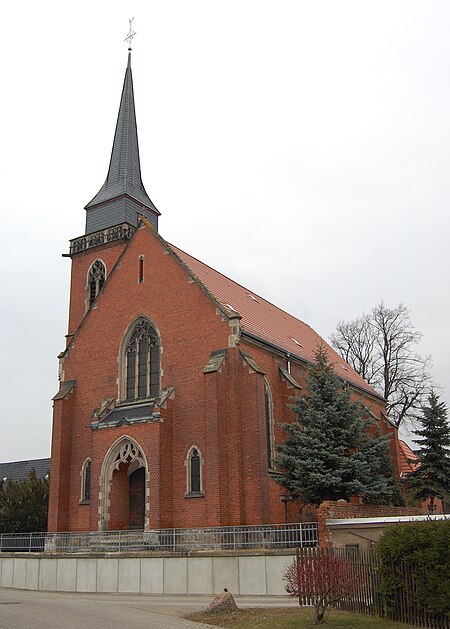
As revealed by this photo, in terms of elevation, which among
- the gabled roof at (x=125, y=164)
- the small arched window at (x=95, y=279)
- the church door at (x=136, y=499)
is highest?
the gabled roof at (x=125, y=164)

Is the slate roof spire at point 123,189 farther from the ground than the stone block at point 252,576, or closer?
farther from the ground

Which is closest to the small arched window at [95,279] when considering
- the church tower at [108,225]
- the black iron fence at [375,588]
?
the church tower at [108,225]

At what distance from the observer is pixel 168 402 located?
83.1ft

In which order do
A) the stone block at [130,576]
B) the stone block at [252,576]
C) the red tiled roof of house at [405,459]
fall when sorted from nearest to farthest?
1. the stone block at [252,576]
2. the stone block at [130,576]
3. the red tiled roof of house at [405,459]

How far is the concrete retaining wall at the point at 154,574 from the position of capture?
18.6 metres

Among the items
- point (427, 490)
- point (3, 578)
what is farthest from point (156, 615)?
point (427, 490)

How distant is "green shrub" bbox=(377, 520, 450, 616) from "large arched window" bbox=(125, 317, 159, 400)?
15.0m

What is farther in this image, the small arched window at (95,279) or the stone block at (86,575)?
the small arched window at (95,279)

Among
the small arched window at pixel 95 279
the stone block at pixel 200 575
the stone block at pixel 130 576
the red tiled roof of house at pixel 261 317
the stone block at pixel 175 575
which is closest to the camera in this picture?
the stone block at pixel 200 575

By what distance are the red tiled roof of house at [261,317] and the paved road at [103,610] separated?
11.3m

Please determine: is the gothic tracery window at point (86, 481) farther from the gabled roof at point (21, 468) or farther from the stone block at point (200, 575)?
the gabled roof at point (21, 468)

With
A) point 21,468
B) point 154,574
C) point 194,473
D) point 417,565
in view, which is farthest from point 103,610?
point 21,468

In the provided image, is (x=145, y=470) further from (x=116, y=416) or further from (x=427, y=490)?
(x=427, y=490)

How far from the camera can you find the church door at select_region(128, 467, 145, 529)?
26062mm
